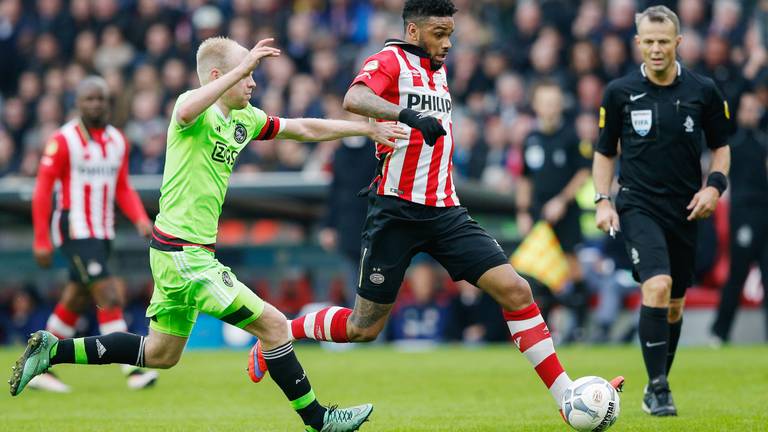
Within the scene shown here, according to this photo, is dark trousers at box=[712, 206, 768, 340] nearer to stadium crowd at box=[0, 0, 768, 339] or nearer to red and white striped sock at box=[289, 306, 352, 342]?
stadium crowd at box=[0, 0, 768, 339]

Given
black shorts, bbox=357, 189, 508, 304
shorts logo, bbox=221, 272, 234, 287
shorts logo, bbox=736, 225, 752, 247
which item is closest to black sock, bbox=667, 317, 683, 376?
black shorts, bbox=357, 189, 508, 304

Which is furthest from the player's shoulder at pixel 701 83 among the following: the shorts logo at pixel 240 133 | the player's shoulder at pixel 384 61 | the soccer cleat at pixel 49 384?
the soccer cleat at pixel 49 384

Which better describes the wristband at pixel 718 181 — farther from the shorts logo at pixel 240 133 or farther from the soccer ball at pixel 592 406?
the shorts logo at pixel 240 133

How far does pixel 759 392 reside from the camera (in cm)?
898

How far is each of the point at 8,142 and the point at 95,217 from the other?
10.2 metres

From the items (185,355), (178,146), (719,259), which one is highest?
(178,146)

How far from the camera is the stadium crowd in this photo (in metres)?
16.4

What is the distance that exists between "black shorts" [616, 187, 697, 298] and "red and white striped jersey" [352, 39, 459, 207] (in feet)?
4.60

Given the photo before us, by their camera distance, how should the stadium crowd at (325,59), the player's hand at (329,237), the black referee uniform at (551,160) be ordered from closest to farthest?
1. the black referee uniform at (551,160)
2. the player's hand at (329,237)
3. the stadium crowd at (325,59)

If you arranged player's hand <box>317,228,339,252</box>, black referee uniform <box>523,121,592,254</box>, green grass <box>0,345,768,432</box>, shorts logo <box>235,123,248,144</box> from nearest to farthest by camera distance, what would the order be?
shorts logo <box>235,123,248,144</box>, green grass <box>0,345,768,432</box>, black referee uniform <box>523,121,592,254</box>, player's hand <box>317,228,339,252</box>

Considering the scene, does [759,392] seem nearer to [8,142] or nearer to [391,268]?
[391,268]

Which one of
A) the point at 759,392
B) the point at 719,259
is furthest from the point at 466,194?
the point at 759,392

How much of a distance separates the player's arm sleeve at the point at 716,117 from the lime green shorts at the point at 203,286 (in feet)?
10.7

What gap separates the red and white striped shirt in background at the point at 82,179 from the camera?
10703mm
